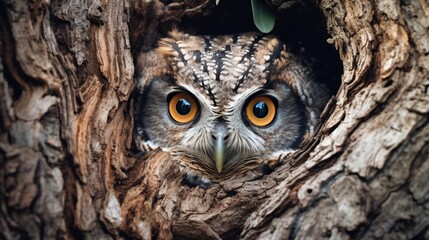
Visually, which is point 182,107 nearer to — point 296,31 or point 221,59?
point 221,59

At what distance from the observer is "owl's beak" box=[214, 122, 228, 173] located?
2.83 m

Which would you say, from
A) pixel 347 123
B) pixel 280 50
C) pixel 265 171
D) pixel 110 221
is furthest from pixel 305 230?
pixel 280 50

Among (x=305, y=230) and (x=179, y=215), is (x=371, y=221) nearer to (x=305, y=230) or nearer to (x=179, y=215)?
(x=305, y=230)

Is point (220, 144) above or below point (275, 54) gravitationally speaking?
below

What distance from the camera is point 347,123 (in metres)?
2.28

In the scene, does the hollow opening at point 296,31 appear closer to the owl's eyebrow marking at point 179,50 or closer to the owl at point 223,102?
the owl at point 223,102

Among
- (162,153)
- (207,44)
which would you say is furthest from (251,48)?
(162,153)

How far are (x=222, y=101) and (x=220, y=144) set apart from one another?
212mm

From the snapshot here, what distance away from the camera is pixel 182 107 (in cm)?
304

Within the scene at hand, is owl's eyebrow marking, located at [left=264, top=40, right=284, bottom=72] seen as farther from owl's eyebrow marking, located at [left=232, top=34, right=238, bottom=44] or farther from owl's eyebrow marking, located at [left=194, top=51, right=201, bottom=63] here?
owl's eyebrow marking, located at [left=194, top=51, right=201, bottom=63]

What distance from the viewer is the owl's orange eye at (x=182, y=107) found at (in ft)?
9.87

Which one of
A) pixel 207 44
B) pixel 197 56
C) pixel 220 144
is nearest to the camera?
pixel 220 144

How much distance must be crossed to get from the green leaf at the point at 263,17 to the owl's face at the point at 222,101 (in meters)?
0.10

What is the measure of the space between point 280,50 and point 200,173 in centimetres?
78
